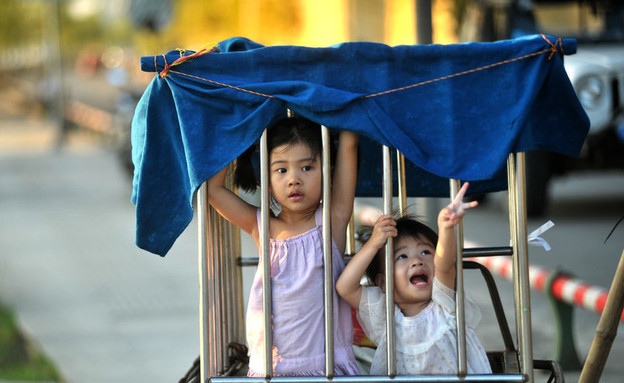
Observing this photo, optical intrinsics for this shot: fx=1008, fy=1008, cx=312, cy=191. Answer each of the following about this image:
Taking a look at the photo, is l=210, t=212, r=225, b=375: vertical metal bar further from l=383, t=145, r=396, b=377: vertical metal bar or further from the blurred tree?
the blurred tree

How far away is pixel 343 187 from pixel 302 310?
0.38m

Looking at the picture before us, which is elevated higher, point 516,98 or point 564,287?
point 516,98

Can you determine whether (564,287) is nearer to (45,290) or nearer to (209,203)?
(209,203)

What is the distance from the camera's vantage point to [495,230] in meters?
10.1

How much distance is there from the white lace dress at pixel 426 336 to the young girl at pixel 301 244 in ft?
0.31

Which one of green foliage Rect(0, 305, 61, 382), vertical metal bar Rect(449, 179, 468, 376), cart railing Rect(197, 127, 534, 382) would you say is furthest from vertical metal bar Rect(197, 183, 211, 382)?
green foliage Rect(0, 305, 61, 382)

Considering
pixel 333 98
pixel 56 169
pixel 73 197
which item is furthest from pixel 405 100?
pixel 56 169

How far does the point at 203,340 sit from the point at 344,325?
1.43 ft

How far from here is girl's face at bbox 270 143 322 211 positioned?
2.96 meters

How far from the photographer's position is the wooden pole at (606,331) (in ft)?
9.94

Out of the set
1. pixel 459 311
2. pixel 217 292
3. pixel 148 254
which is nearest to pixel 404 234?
pixel 459 311

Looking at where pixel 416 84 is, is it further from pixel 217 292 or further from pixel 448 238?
pixel 217 292

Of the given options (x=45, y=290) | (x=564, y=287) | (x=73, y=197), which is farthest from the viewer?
(x=73, y=197)

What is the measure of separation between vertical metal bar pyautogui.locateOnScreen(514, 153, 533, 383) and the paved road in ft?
8.34
